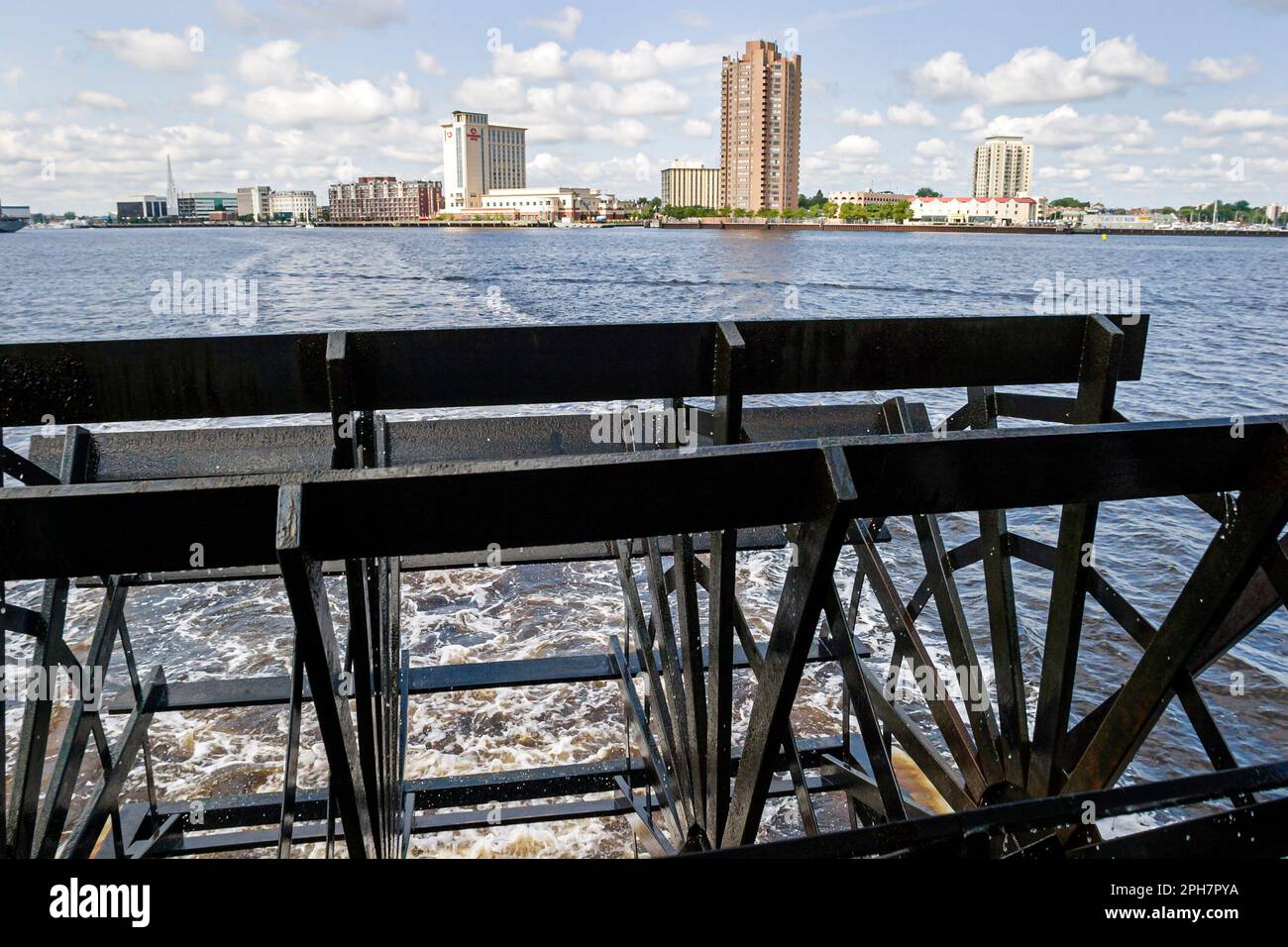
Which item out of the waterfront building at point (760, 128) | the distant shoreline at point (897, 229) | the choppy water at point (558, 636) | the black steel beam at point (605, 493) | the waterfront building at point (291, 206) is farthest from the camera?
the waterfront building at point (291, 206)

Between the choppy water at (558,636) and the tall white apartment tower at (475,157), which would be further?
the tall white apartment tower at (475,157)

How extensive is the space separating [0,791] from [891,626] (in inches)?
204

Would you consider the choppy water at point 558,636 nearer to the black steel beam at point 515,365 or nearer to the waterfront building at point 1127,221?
the black steel beam at point 515,365

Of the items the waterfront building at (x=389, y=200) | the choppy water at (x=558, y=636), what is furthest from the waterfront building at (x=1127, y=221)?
the choppy water at (x=558, y=636)

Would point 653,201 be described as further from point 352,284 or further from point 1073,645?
point 1073,645

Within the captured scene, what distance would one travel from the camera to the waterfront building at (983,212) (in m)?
144

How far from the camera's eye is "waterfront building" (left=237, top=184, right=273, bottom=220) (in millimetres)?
183875

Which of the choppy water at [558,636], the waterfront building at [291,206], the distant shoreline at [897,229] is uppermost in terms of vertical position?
the waterfront building at [291,206]

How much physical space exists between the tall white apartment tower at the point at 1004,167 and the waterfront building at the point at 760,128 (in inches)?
1820

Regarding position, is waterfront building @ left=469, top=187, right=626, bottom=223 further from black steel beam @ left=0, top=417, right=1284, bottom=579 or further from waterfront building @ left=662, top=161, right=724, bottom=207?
black steel beam @ left=0, top=417, right=1284, bottom=579

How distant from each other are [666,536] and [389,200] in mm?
167191

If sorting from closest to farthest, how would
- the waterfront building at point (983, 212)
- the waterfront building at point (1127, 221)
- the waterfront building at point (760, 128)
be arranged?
the waterfront building at point (760, 128) < the waterfront building at point (983, 212) < the waterfront building at point (1127, 221)

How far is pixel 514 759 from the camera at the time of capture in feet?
28.6

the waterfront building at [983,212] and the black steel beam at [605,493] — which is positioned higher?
the waterfront building at [983,212]
